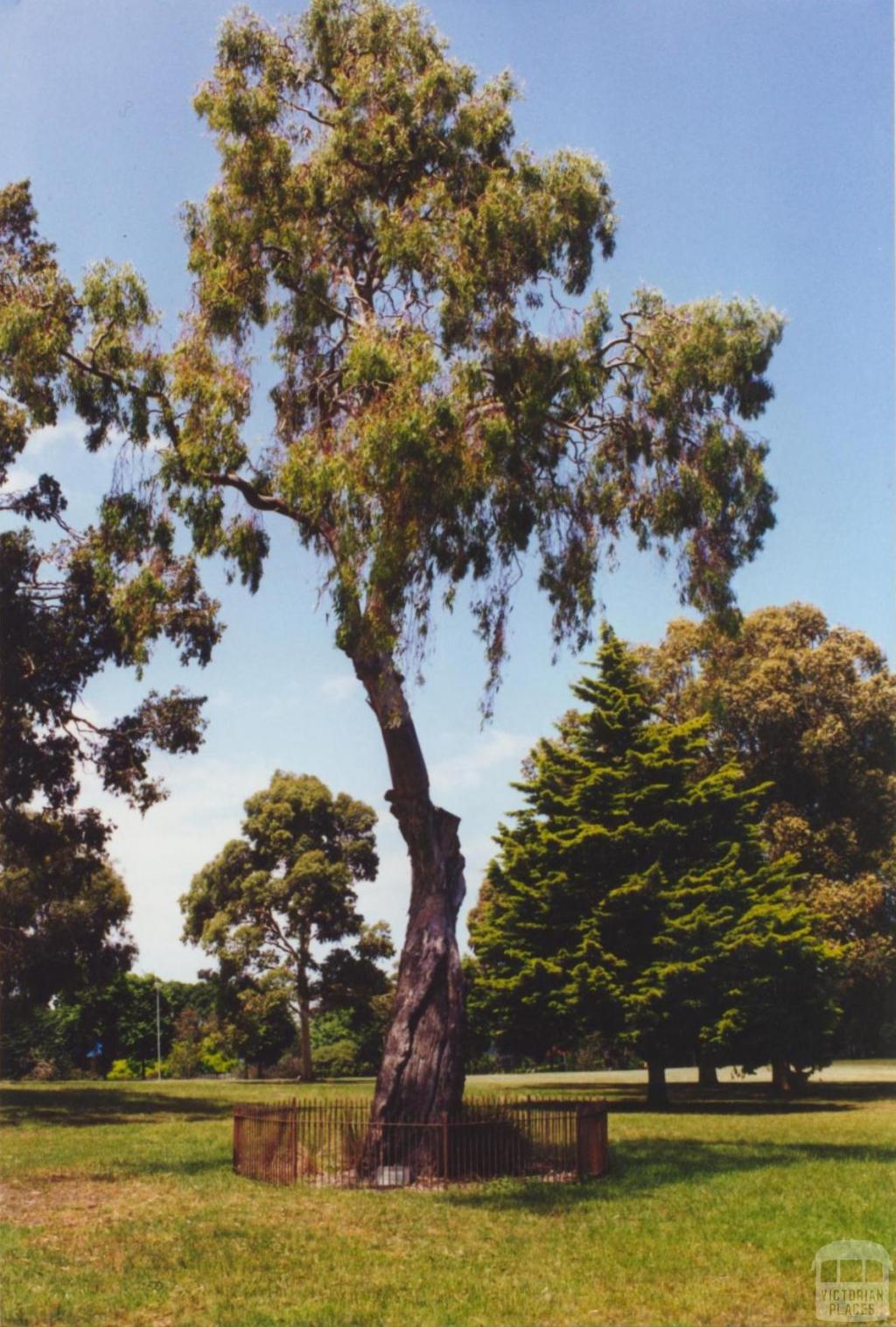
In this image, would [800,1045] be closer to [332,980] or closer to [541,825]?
[541,825]

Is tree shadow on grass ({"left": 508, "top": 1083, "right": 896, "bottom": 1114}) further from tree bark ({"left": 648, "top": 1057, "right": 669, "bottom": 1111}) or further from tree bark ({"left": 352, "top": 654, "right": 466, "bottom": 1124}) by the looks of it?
tree bark ({"left": 352, "top": 654, "right": 466, "bottom": 1124})

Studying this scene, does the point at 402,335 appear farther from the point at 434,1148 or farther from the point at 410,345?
the point at 434,1148

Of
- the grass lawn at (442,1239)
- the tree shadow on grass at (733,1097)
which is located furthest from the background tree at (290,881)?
the grass lawn at (442,1239)

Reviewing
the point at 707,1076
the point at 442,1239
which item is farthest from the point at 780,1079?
the point at 442,1239

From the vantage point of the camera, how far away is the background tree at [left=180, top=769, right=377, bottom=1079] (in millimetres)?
49250

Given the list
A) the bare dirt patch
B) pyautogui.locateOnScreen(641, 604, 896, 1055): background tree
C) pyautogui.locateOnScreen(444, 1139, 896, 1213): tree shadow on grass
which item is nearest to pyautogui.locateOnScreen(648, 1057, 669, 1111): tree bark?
pyautogui.locateOnScreen(641, 604, 896, 1055): background tree

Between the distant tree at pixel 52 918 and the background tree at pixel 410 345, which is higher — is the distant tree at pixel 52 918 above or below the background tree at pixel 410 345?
below

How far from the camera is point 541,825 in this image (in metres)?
36.0

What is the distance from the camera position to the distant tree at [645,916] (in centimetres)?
3141

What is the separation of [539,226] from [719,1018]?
21.2m

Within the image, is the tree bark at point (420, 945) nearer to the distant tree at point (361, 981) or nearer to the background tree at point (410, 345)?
the background tree at point (410, 345)

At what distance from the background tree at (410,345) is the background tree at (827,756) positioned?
19.0 m

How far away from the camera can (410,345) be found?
57.4ft

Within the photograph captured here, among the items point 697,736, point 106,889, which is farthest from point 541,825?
point 106,889
